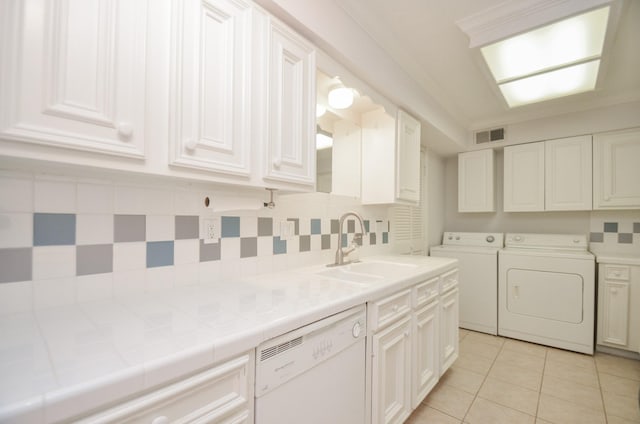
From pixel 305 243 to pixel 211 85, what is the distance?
1.08m

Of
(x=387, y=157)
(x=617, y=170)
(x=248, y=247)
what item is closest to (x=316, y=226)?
(x=248, y=247)

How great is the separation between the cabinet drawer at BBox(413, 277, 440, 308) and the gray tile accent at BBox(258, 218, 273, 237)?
3.04ft

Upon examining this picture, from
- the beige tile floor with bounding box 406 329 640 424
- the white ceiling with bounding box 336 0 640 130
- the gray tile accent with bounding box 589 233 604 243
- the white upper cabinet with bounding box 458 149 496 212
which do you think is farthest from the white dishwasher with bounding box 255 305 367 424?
the gray tile accent with bounding box 589 233 604 243

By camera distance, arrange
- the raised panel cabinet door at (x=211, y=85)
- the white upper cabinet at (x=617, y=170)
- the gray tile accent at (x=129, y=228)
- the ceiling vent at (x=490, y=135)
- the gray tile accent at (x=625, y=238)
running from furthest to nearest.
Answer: the ceiling vent at (x=490, y=135) < the gray tile accent at (x=625, y=238) < the white upper cabinet at (x=617, y=170) < the gray tile accent at (x=129, y=228) < the raised panel cabinet door at (x=211, y=85)

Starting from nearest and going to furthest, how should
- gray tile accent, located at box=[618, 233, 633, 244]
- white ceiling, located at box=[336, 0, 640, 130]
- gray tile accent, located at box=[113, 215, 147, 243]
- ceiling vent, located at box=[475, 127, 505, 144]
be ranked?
1. gray tile accent, located at box=[113, 215, 147, 243]
2. white ceiling, located at box=[336, 0, 640, 130]
3. gray tile accent, located at box=[618, 233, 633, 244]
4. ceiling vent, located at box=[475, 127, 505, 144]

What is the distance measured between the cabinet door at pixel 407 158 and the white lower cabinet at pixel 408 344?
0.72 m

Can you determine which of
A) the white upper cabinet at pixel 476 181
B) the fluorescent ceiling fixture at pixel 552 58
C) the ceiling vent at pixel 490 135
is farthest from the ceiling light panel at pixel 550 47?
the white upper cabinet at pixel 476 181

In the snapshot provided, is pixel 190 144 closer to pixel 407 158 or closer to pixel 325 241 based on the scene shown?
pixel 325 241

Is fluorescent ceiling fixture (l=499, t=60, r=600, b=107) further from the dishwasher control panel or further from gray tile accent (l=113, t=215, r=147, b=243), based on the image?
gray tile accent (l=113, t=215, r=147, b=243)

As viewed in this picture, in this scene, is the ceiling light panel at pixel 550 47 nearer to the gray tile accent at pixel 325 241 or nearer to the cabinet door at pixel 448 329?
the gray tile accent at pixel 325 241

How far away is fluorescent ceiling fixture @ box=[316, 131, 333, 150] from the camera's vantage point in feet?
6.95

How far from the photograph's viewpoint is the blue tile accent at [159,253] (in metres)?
1.12

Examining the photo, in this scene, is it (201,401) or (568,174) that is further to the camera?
(568,174)

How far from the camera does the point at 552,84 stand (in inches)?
84.4
